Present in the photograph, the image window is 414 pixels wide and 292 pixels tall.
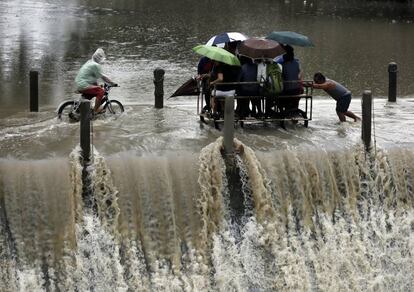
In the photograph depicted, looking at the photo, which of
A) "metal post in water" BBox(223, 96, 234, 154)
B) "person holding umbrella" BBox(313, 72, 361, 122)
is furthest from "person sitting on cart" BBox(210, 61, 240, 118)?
"metal post in water" BBox(223, 96, 234, 154)

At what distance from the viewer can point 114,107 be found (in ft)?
51.3

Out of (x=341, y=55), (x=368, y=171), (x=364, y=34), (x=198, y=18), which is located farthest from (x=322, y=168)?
(x=198, y=18)

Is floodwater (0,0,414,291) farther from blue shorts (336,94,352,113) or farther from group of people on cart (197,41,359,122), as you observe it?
blue shorts (336,94,352,113)

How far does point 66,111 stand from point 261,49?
4578 mm

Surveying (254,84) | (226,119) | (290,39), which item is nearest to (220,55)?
(254,84)

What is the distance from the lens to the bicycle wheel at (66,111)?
14655 millimetres

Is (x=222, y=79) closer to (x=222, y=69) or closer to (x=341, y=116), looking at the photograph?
(x=222, y=69)

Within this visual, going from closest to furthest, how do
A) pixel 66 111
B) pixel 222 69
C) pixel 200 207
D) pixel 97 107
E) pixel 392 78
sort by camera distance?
pixel 200 207 → pixel 222 69 → pixel 97 107 → pixel 66 111 → pixel 392 78

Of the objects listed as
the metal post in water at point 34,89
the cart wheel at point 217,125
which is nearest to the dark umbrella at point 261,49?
the cart wheel at point 217,125

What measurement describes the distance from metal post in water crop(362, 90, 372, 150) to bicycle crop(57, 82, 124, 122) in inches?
195

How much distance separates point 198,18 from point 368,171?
35.8 metres

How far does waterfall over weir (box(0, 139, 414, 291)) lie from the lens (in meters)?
10.8

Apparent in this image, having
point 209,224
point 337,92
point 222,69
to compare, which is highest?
point 222,69

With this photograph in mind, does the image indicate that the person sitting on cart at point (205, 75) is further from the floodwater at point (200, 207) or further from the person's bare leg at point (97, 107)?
the person's bare leg at point (97, 107)
